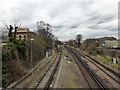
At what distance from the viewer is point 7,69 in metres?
11.0

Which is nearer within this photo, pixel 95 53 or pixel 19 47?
pixel 19 47

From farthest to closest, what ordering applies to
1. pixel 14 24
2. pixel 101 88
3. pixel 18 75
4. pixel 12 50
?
1. pixel 14 24
2. pixel 12 50
3. pixel 18 75
4. pixel 101 88

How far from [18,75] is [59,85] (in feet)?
17.2

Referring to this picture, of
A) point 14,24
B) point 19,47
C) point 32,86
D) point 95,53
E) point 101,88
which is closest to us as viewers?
point 101,88

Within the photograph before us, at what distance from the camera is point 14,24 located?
23.2 metres

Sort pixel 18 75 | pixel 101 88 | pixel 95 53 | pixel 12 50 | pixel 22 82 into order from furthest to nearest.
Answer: pixel 95 53
pixel 12 50
pixel 18 75
pixel 22 82
pixel 101 88

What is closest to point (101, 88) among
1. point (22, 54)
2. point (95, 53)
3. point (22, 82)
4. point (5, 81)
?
point (22, 82)

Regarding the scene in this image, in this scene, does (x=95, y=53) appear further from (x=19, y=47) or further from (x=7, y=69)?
(x=7, y=69)

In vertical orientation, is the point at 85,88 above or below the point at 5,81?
below

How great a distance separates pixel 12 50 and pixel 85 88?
1080 centimetres

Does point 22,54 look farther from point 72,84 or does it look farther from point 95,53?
point 95,53

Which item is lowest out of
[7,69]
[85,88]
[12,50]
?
[85,88]

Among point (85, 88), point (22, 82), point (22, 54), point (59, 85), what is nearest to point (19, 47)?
point (22, 54)

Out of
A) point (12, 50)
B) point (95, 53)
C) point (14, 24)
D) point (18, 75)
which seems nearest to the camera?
point (18, 75)
